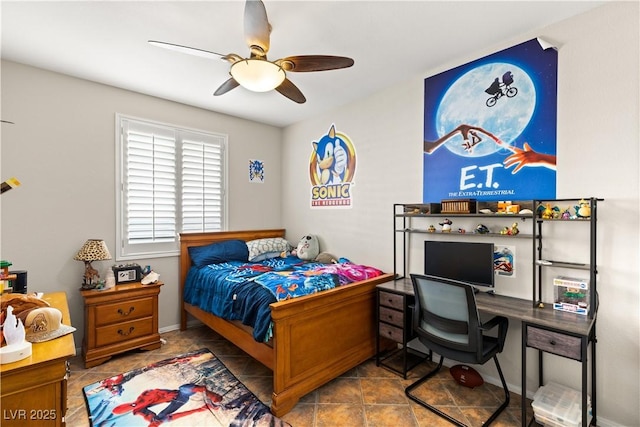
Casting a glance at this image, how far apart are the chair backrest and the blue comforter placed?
73 cm

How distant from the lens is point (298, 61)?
1.93 metres

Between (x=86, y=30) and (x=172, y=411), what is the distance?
112 inches

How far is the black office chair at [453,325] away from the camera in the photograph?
193 cm

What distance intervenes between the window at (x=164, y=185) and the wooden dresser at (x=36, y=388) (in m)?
2.12

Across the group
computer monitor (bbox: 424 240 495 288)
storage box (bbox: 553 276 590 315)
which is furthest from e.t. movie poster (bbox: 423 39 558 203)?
storage box (bbox: 553 276 590 315)

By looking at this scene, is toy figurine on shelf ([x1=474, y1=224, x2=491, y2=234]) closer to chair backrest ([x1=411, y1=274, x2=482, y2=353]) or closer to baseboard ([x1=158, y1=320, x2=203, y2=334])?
chair backrest ([x1=411, y1=274, x2=482, y2=353])

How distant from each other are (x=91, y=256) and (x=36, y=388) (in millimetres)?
1775

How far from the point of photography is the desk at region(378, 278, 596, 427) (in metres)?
1.66

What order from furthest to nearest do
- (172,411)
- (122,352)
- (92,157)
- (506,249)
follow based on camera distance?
1. (92,157)
2. (122,352)
3. (506,249)
4. (172,411)

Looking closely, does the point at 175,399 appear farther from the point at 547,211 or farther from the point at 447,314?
the point at 547,211

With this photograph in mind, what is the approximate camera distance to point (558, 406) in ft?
6.03

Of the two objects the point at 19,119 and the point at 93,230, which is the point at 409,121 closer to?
the point at 93,230

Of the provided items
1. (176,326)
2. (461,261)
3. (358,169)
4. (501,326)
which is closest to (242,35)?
(358,169)

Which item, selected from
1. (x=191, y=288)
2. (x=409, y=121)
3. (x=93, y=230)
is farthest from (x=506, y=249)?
(x=93, y=230)
